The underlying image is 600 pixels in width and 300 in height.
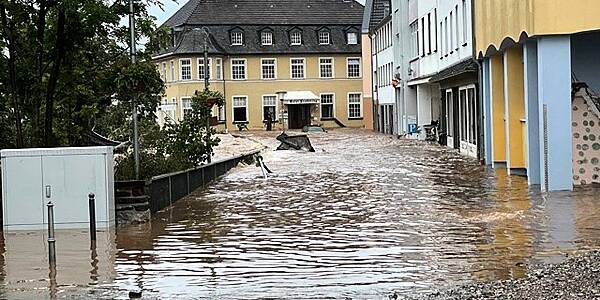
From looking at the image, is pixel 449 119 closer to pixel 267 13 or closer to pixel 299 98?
pixel 299 98

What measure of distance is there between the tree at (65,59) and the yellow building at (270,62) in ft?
217

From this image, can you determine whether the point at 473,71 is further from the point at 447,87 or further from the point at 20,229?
the point at 20,229

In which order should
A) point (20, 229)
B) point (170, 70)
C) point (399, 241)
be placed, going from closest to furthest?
point (399, 241) → point (20, 229) → point (170, 70)

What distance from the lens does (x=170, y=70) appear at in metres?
94.3

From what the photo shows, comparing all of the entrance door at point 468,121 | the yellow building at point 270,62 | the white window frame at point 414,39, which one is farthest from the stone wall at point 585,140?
the yellow building at point 270,62

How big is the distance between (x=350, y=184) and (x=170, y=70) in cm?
6828

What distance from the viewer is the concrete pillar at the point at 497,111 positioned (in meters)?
30.2

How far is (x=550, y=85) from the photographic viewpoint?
22.3m

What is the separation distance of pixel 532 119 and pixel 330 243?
413 inches

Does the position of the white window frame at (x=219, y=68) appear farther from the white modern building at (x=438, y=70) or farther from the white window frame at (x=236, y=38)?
the white modern building at (x=438, y=70)

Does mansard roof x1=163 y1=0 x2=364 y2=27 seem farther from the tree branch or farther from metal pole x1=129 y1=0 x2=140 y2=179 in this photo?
metal pole x1=129 y1=0 x2=140 y2=179

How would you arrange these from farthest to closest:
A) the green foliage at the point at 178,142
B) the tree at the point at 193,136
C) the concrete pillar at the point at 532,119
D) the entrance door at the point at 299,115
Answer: the entrance door at the point at 299,115 → the tree at the point at 193,136 → the green foliage at the point at 178,142 → the concrete pillar at the point at 532,119

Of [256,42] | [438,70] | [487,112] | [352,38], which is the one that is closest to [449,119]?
[438,70]

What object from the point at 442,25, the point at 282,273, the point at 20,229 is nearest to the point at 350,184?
the point at 20,229
